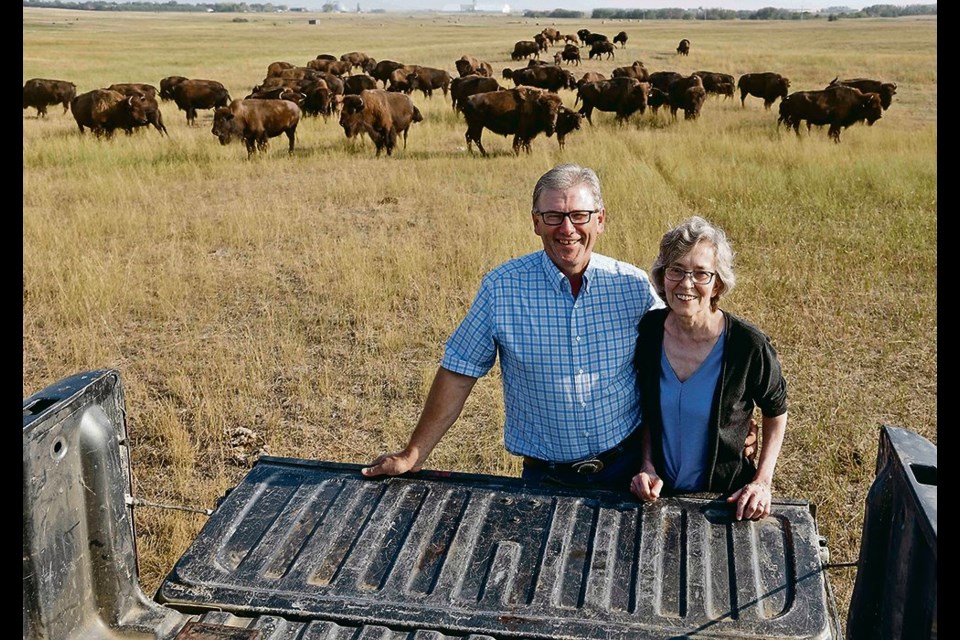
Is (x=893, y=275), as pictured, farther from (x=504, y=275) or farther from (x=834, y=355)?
(x=504, y=275)

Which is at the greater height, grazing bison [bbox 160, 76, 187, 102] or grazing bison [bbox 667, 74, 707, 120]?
grazing bison [bbox 160, 76, 187, 102]

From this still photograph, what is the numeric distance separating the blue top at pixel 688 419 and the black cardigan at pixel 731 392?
0.07 feet

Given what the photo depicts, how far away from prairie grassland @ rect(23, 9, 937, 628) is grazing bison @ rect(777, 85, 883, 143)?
1.25 m

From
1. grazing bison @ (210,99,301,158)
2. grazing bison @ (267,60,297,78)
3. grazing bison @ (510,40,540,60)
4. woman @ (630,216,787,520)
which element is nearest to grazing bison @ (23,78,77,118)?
grazing bison @ (267,60,297,78)

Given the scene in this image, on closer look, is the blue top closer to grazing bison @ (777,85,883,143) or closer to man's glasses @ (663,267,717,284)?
man's glasses @ (663,267,717,284)

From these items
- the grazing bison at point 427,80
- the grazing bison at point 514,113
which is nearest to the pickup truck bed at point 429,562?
the grazing bison at point 514,113

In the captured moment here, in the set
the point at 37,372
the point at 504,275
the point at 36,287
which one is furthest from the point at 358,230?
the point at 504,275

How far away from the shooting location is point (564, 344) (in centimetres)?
340

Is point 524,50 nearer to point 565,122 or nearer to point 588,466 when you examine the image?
point 565,122

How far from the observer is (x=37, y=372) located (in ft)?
23.6

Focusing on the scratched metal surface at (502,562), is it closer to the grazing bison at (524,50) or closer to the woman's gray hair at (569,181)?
the woman's gray hair at (569,181)

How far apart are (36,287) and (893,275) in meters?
8.49

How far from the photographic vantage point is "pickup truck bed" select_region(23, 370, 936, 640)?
2.48 meters
